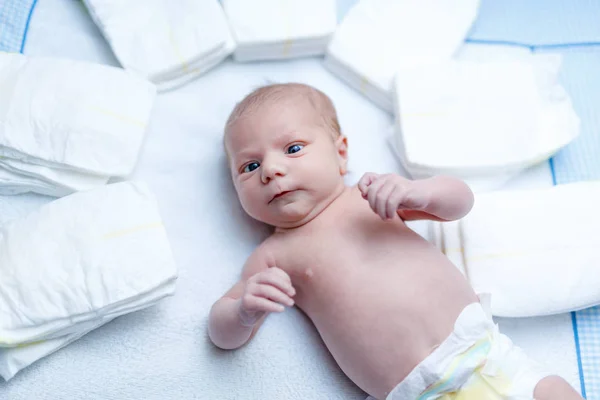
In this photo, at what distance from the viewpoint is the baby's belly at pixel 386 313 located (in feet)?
3.34

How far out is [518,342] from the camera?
3.91ft

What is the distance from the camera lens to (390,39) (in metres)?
1.36

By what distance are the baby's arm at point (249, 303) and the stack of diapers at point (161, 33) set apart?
0.46 meters

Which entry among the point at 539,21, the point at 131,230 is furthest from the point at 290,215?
the point at 539,21

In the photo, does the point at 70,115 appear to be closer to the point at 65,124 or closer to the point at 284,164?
the point at 65,124

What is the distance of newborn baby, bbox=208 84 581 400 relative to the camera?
3.30 feet

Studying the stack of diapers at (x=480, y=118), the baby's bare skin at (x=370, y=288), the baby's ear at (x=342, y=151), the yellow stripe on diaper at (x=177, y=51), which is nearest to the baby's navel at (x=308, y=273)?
the baby's bare skin at (x=370, y=288)

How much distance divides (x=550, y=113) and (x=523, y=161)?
136 millimetres

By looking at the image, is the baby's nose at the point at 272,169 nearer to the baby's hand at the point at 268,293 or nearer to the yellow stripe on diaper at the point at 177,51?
the baby's hand at the point at 268,293

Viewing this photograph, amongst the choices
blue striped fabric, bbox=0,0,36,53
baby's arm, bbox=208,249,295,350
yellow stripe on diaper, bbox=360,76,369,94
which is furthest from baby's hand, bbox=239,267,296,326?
blue striped fabric, bbox=0,0,36,53

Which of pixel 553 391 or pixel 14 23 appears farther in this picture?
pixel 14 23

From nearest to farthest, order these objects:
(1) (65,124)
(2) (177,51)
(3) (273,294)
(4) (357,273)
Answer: (3) (273,294) → (4) (357,273) → (1) (65,124) → (2) (177,51)

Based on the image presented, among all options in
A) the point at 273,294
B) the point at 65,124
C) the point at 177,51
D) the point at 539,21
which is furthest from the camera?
the point at 539,21

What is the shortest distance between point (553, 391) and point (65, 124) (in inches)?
39.4
